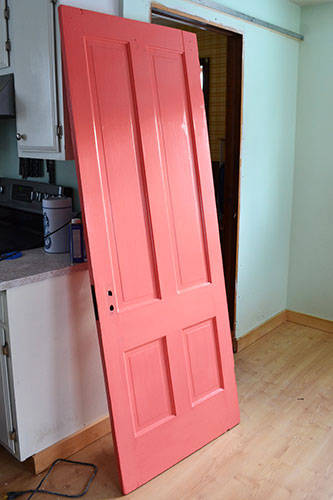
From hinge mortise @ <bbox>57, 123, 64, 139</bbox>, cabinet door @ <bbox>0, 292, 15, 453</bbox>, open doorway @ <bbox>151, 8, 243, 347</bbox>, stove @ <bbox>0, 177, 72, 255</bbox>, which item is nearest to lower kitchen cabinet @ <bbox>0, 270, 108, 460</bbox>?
cabinet door @ <bbox>0, 292, 15, 453</bbox>

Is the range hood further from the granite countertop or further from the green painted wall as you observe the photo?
the granite countertop

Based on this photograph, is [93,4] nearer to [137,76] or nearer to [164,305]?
[137,76]

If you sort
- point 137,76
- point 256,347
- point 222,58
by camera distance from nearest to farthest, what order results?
point 137,76
point 256,347
point 222,58

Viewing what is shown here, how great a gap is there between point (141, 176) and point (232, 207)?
119 cm

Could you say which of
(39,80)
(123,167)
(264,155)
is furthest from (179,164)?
(264,155)

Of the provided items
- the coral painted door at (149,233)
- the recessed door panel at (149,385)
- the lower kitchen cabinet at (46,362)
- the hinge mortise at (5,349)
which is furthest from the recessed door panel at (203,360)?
the hinge mortise at (5,349)

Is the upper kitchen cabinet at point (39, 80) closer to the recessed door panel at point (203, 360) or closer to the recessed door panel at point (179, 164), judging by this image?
the recessed door panel at point (179, 164)

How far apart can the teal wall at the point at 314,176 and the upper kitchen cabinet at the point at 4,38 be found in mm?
2157

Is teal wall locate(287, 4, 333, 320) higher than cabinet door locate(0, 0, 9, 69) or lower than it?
lower

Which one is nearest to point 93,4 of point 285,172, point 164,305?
point 164,305

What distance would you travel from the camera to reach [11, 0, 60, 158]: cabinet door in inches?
82.9

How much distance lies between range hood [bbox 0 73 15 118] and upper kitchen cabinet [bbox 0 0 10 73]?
0.24 ft

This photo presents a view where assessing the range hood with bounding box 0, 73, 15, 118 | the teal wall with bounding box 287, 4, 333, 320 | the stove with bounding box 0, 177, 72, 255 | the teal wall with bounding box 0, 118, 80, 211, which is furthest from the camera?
the teal wall with bounding box 287, 4, 333, 320

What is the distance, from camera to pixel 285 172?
11.8 feet
